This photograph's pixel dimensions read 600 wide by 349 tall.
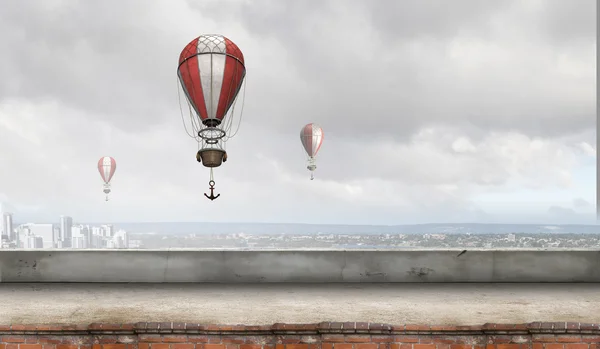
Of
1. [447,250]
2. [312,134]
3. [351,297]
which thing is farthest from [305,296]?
[312,134]

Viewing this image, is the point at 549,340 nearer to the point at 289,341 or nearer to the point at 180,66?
the point at 289,341

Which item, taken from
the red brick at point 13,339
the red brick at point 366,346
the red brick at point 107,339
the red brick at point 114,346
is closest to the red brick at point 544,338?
the red brick at point 366,346

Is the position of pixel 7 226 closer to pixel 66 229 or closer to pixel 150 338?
pixel 66 229

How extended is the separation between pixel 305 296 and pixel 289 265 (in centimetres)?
124

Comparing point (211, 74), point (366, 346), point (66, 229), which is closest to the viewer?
point (366, 346)

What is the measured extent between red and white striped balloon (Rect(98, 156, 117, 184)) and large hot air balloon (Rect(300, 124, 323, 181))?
1788 cm

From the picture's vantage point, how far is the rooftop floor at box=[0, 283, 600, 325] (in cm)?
611

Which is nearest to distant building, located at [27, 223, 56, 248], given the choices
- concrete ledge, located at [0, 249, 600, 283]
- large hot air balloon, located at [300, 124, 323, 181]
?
large hot air balloon, located at [300, 124, 323, 181]

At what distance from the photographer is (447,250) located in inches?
337

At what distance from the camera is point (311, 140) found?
29406mm

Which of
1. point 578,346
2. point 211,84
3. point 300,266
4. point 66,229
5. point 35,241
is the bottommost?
point 35,241

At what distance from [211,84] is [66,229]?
140709 mm

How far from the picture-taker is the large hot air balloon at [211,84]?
9586mm

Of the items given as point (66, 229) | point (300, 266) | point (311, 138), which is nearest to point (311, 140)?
point (311, 138)
